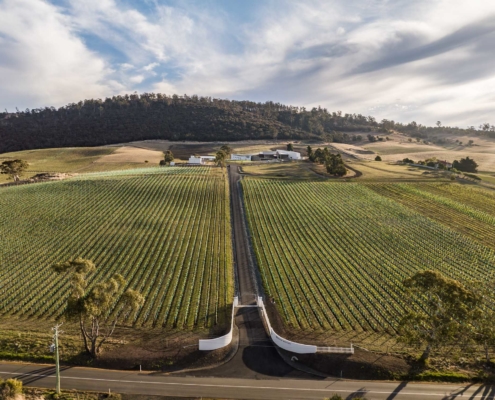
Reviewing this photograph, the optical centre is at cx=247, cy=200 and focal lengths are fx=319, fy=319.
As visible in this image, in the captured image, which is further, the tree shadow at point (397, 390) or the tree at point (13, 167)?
the tree at point (13, 167)

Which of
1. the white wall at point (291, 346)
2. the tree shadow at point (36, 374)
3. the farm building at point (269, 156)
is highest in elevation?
the farm building at point (269, 156)

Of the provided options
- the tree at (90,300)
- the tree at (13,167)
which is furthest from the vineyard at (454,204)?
the tree at (13,167)

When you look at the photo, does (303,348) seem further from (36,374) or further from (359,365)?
(36,374)

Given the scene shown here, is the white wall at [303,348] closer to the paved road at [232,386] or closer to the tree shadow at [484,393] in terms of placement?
the paved road at [232,386]

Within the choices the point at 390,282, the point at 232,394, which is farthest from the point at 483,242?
the point at 232,394

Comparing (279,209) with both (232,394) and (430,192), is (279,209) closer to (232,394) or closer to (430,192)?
(430,192)

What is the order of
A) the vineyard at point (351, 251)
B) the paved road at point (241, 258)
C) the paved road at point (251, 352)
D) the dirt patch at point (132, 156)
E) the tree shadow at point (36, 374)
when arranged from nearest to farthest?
the tree shadow at point (36, 374), the paved road at point (251, 352), the vineyard at point (351, 251), the paved road at point (241, 258), the dirt patch at point (132, 156)

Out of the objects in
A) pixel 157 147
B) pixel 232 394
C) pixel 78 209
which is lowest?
pixel 232 394

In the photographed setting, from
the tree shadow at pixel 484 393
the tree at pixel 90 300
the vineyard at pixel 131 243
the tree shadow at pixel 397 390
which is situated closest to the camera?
the tree shadow at pixel 484 393
